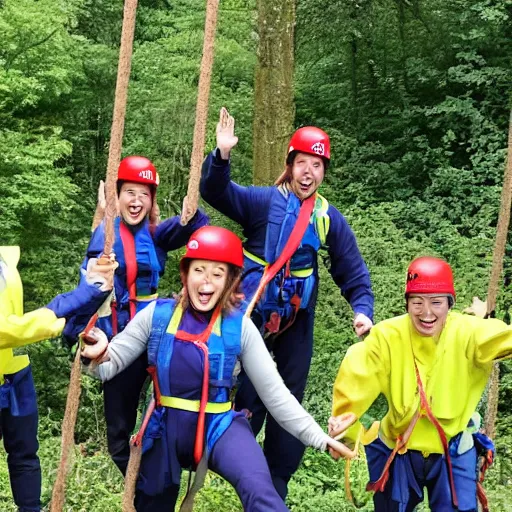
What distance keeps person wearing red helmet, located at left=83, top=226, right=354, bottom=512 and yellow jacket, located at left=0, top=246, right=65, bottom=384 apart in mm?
197

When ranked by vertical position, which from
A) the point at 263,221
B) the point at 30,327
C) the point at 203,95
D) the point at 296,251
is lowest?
the point at 30,327

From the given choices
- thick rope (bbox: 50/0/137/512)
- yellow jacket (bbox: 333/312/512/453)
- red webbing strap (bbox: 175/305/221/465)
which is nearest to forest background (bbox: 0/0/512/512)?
yellow jacket (bbox: 333/312/512/453)

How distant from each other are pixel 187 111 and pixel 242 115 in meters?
0.65

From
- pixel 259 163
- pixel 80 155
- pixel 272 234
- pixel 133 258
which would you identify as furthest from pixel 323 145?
pixel 80 155

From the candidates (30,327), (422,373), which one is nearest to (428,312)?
(422,373)

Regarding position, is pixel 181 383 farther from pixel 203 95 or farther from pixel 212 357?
pixel 203 95

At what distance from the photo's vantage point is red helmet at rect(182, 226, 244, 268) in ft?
11.9

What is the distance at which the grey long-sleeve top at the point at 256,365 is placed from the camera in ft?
11.9

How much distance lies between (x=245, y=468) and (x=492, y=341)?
1166 mm

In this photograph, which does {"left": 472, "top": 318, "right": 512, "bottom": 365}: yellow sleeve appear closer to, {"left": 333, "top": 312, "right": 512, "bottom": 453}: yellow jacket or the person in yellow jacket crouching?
{"left": 333, "top": 312, "right": 512, "bottom": 453}: yellow jacket

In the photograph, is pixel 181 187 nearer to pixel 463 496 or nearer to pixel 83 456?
pixel 83 456

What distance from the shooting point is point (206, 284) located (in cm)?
363

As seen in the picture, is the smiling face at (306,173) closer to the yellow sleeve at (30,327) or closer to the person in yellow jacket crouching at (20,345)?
the person in yellow jacket crouching at (20,345)

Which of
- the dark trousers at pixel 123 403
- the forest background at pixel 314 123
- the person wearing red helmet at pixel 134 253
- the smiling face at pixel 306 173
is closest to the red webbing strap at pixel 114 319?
the person wearing red helmet at pixel 134 253
